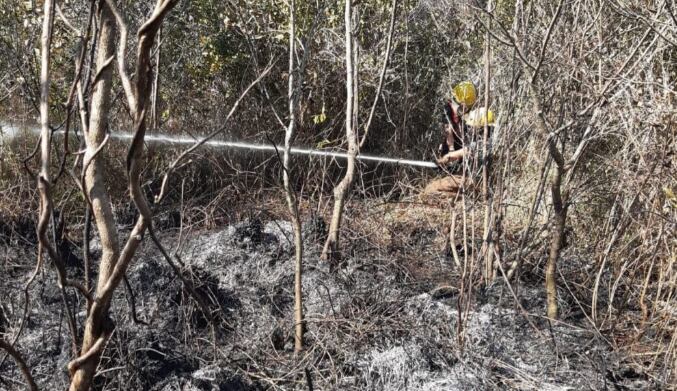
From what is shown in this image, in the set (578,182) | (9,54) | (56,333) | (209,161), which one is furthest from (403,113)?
(56,333)

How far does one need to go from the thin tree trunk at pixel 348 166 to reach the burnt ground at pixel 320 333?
0.50ft

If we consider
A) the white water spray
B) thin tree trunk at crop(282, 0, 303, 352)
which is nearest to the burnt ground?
thin tree trunk at crop(282, 0, 303, 352)

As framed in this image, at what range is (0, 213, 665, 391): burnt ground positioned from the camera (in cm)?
492

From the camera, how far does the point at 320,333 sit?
525 cm

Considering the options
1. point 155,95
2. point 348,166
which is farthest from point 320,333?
point 155,95

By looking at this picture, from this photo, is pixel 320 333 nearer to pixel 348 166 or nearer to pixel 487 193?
pixel 348 166

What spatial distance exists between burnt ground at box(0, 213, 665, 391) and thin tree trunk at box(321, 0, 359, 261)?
15 centimetres

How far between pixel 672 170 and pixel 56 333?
3.71 metres

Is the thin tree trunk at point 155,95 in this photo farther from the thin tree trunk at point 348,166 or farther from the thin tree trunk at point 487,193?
the thin tree trunk at point 487,193

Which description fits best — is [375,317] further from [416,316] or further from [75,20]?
[75,20]

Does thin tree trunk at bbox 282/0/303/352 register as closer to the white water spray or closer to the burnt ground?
the burnt ground

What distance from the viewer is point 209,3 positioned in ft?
27.6

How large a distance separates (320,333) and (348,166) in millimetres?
1167

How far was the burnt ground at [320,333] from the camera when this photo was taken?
16.1ft
